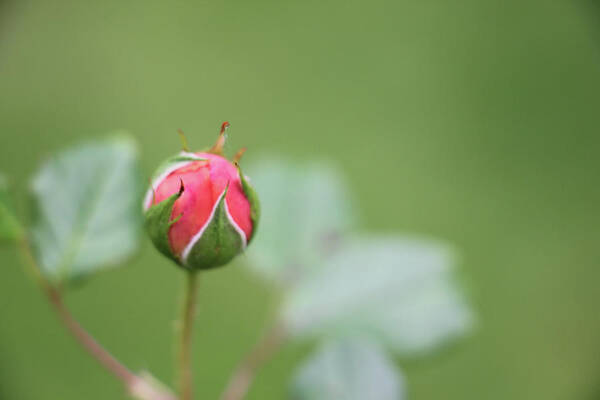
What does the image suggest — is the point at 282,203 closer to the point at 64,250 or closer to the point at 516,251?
the point at 64,250

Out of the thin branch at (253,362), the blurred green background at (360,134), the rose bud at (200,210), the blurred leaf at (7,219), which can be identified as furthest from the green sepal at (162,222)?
the blurred green background at (360,134)

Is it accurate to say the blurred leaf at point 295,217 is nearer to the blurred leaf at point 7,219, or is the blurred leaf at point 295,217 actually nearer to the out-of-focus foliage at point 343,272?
the out-of-focus foliage at point 343,272

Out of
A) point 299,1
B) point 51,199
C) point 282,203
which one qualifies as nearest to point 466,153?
point 299,1

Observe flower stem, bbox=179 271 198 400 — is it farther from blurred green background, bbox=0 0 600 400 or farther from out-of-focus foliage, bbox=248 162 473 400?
blurred green background, bbox=0 0 600 400

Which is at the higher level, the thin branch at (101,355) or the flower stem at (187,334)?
the flower stem at (187,334)

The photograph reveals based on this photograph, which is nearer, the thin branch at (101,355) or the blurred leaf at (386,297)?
the thin branch at (101,355)

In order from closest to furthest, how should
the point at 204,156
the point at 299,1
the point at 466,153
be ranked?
the point at 204,156 < the point at 466,153 < the point at 299,1

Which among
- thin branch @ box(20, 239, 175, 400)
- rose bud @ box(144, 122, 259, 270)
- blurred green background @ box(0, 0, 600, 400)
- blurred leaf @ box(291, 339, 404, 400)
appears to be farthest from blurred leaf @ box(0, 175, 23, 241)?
blurred green background @ box(0, 0, 600, 400)
